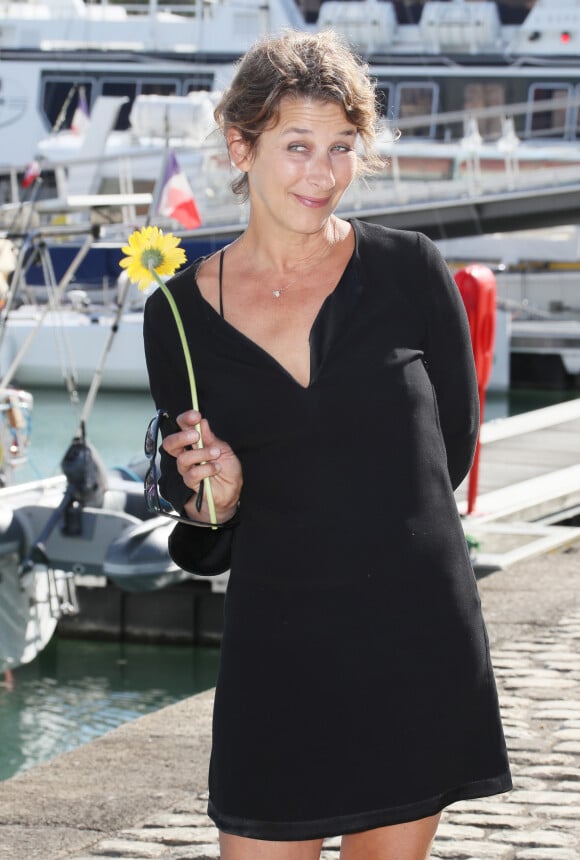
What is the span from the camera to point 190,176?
27562 mm

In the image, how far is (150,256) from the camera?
7.25 ft

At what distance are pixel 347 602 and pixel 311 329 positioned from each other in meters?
0.37

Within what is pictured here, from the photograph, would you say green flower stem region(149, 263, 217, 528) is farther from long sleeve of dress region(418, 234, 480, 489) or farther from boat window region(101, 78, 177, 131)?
boat window region(101, 78, 177, 131)

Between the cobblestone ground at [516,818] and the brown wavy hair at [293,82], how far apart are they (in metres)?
1.84

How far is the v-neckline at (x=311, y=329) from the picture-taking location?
2.06 m

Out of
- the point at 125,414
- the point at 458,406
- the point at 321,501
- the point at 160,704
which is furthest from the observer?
the point at 125,414

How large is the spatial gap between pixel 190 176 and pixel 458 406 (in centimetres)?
2586

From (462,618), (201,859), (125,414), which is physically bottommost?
(125,414)

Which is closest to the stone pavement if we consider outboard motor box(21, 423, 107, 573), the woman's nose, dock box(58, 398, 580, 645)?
the woman's nose

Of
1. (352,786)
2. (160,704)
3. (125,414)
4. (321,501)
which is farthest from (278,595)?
(125,414)

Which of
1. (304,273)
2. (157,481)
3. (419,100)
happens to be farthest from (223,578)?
(419,100)

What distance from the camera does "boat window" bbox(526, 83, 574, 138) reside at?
1310 inches

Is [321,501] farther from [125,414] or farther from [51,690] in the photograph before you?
[125,414]

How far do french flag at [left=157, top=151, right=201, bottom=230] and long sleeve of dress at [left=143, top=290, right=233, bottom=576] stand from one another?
441 inches
